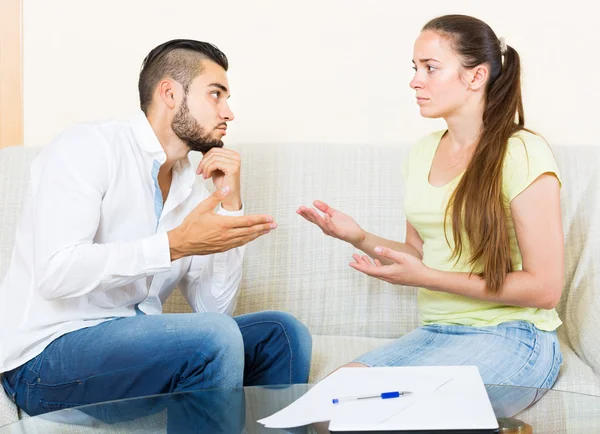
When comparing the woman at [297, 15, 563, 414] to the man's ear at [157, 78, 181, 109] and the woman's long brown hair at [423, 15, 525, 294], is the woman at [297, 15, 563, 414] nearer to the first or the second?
the woman's long brown hair at [423, 15, 525, 294]

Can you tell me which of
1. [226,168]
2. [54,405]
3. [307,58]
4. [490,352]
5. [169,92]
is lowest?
[54,405]

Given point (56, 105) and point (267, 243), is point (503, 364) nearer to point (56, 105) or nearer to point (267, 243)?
point (267, 243)

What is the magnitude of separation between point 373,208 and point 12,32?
59.8 inches

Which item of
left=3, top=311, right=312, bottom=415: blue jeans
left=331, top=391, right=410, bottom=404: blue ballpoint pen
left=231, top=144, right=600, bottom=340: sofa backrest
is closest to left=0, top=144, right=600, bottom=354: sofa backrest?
left=231, top=144, right=600, bottom=340: sofa backrest

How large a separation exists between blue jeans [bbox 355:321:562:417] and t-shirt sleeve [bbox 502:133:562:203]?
29 centimetres

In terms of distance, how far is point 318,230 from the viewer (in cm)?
231

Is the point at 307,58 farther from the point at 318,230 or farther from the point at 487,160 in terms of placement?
the point at 487,160

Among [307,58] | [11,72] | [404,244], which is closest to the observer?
[404,244]

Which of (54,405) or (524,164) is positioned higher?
(524,164)

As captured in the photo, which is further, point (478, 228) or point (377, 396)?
point (478, 228)

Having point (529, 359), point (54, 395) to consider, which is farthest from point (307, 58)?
point (54, 395)

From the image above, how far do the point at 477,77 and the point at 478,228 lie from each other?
1.17 feet

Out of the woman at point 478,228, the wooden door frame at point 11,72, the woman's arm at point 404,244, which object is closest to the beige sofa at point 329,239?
the woman's arm at point 404,244

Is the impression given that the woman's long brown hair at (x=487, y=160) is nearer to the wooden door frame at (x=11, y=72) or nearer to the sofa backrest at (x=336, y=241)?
the sofa backrest at (x=336, y=241)
